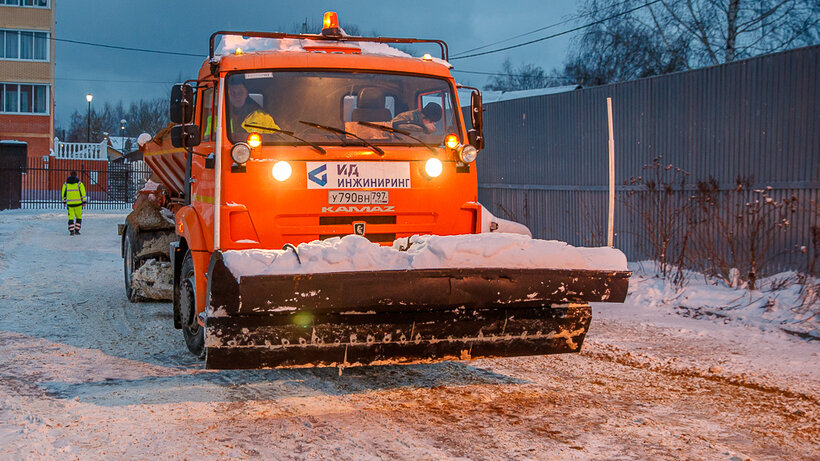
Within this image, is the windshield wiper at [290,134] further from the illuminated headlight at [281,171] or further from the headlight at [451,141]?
the headlight at [451,141]

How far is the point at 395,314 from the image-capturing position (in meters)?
5.57

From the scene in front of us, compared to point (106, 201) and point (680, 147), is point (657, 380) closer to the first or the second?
point (680, 147)

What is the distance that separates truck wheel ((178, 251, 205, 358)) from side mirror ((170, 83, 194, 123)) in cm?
108

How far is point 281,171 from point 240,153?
32 cm

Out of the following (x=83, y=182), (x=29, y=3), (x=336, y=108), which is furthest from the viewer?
(x=83, y=182)

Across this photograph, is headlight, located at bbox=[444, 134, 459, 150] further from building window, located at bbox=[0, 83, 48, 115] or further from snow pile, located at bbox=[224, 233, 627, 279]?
building window, located at bbox=[0, 83, 48, 115]

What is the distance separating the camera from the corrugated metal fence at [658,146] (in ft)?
33.4

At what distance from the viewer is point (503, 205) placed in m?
17.8

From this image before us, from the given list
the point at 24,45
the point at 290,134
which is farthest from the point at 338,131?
the point at 24,45

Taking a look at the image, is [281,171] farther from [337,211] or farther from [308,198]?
[337,211]

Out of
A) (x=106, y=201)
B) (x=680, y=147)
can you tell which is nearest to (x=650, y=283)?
(x=680, y=147)

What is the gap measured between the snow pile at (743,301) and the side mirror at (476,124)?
3.74m

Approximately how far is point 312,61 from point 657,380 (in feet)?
12.1

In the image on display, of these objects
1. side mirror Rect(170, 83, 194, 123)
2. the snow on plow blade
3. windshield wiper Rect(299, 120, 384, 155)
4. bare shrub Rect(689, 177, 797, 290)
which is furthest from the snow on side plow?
bare shrub Rect(689, 177, 797, 290)
